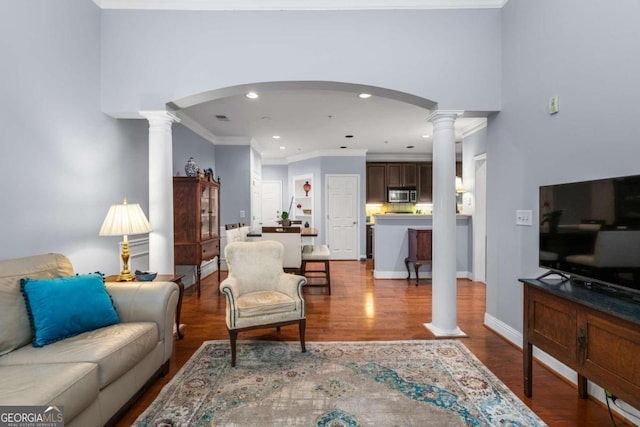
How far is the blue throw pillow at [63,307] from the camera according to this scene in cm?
174

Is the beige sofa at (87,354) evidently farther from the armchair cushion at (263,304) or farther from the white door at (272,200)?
the white door at (272,200)

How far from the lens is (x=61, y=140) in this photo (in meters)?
2.41

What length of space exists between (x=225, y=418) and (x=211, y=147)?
5.09 m

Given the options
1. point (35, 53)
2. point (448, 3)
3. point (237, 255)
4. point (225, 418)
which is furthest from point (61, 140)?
point (448, 3)

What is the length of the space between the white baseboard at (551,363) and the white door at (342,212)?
4.31 m

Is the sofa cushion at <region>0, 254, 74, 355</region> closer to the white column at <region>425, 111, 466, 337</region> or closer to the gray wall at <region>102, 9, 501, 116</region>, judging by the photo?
the gray wall at <region>102, 9, 501, 116</region>

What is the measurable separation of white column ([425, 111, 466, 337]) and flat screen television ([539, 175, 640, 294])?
0.83 metres

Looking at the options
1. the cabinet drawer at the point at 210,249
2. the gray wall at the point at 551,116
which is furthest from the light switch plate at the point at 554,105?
the cabinet drawer at the point at 210,249

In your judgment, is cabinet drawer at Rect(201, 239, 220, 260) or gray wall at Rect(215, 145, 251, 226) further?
gray wall at Rect(215, 145, 251, 226)

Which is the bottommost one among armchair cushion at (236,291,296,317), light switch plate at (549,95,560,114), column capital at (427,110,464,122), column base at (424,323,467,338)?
column base at (424,323,467,338)

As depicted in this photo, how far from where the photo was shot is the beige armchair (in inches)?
96.6

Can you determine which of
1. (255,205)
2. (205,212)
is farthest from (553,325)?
(255,205)

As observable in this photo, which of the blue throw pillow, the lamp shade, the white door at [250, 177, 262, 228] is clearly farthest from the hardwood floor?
the white door at [250, 177, 262, 228]

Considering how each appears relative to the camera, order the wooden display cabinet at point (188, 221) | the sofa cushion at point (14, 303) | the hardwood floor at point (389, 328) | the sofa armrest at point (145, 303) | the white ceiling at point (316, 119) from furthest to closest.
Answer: the wooden display cabinet at point (188, 221) → the white ceiling at point (316, 119) → the sofa armrest at point (145, 303) → the hardwood floor at point (389, 328) → the sofa cushion at point (14, 303)
